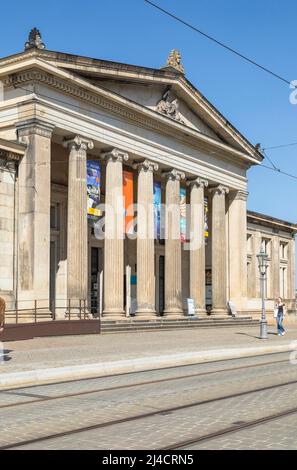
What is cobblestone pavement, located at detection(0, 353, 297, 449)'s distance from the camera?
812 cm

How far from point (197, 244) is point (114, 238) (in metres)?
9.14

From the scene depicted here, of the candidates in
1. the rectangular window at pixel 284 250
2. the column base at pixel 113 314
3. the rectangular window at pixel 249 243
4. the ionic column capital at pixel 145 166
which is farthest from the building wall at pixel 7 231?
the rectangular window at pixel 284 250

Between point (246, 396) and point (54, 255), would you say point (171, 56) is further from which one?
point (246, 396)

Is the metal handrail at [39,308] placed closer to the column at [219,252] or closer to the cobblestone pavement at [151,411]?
the cobblestone pavement at [151,411]

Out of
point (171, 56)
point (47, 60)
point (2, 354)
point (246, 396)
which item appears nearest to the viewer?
point (246, 396)

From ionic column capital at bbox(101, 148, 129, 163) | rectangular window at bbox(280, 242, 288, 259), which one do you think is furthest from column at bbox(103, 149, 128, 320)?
rectangular window at bbox(280, 242, 288, 259)

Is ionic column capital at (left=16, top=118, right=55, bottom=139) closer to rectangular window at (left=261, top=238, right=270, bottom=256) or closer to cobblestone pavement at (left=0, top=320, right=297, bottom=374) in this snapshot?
cobblestone pavement at (left=0, top=320, right=297, bottom=374)

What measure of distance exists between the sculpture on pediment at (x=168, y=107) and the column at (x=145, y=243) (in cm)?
351

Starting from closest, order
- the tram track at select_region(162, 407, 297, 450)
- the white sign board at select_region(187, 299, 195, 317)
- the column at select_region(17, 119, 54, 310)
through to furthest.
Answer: the tram track at select_region(162, 407, 297, 450) → the column at select_region(17, 119, 54, 310) → the white sign board at select_region(187, 299, 195, 317)

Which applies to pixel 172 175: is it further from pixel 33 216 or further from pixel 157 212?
pixel 33 216
